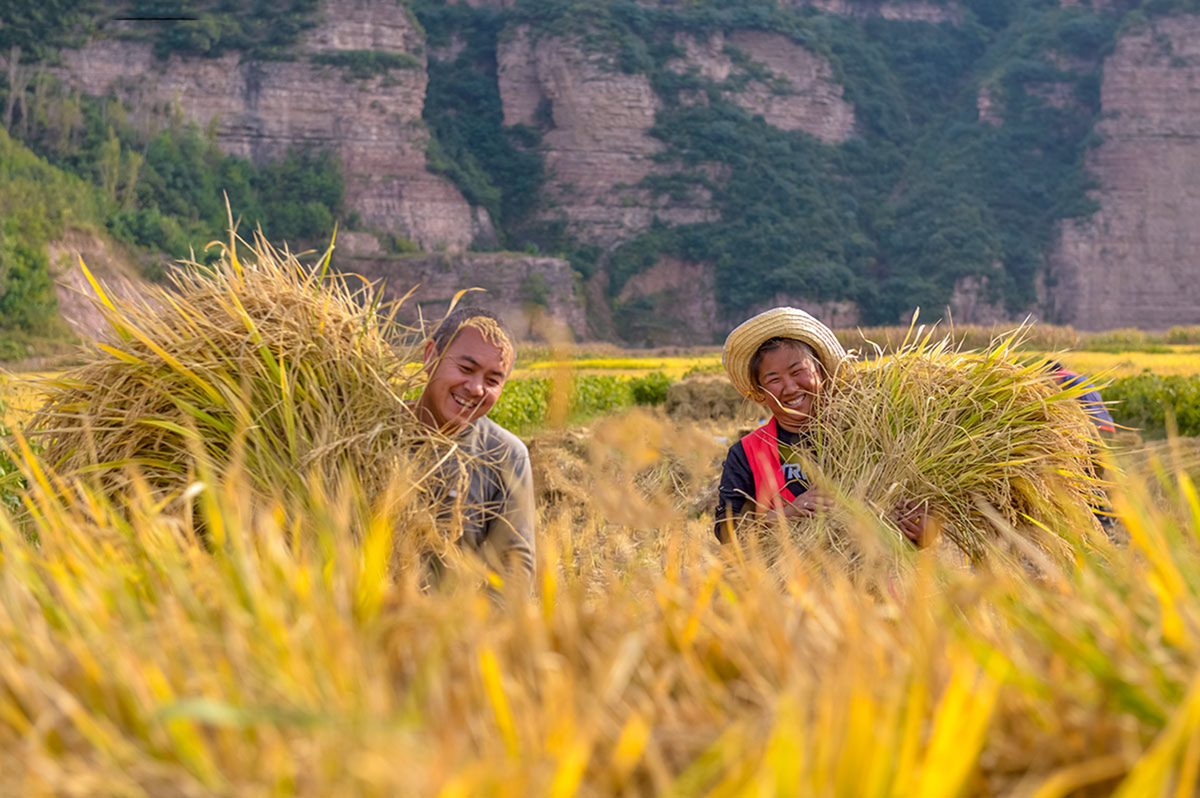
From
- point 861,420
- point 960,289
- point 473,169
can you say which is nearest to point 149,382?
point 861,420

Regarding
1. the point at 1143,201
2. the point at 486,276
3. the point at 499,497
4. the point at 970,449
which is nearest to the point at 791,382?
the point at 970,449

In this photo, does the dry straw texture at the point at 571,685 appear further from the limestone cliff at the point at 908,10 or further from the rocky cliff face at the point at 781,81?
the limestone cliff at the point at 908,10

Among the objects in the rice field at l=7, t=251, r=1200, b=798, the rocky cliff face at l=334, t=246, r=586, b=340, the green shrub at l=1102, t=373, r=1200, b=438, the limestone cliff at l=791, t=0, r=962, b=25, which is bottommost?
the rocky cliff face at l=334, t=246, r=586, b=340

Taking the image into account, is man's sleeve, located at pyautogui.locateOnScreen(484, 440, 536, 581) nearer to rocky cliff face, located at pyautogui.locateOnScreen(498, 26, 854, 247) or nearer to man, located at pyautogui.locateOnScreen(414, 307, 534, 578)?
man, located at pyautogui.locateOnScreen(414, 307, 534, 578)

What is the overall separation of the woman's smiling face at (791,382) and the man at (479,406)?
818 mm

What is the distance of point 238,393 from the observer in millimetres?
1939

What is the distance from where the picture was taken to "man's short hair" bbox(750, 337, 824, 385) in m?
2.96

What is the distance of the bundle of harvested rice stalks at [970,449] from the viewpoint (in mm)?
2445

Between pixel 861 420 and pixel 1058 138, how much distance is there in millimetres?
66587

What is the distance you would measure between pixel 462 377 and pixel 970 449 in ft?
4.15

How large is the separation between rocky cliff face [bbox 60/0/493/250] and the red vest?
1956 inches

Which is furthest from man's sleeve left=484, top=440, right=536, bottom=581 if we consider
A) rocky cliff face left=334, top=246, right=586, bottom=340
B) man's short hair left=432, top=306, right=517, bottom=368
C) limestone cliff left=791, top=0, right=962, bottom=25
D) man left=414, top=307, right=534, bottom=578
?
limestone cliff left=791, top=0, right=962, bottom=25

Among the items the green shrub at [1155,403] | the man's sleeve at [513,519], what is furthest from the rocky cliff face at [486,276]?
the man's sleeve at [513,519]

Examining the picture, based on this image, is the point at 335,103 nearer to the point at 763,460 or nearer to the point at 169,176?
the point at 169,176
